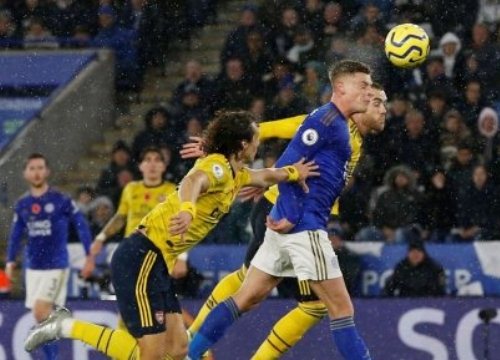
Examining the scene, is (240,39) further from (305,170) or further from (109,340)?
(109,340)

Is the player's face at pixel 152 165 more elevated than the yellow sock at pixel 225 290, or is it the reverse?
the player's face at pixel 152 165

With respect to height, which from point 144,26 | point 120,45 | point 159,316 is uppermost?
point 144,26

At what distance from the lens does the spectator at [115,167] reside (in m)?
15.3

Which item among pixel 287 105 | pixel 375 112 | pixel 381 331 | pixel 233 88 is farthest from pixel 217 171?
pixel 233 88

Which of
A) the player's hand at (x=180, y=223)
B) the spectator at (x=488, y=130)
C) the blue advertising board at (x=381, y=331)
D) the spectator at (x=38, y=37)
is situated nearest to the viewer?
the player's hand at (x=180, y=223)

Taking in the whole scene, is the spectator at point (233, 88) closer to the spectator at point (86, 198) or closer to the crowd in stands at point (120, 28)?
the spectator at point (86, 198)

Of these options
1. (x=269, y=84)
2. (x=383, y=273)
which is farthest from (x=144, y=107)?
(x=383, y=273)

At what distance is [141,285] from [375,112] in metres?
2.04

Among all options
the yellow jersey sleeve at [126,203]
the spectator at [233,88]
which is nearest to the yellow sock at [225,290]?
the yellow jersey sleeve at [126,203]

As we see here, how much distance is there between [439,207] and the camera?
45.8ft

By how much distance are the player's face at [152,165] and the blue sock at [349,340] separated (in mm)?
3265

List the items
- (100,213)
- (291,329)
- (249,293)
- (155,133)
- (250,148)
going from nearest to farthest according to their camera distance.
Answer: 1. (250,148)
2. (249,293)
3. (291,329)
4. (100,213)
5. (155,133)

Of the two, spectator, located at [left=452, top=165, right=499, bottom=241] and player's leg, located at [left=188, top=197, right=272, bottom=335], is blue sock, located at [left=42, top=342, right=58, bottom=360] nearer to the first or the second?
player's leg, located at [left=188, top=197, right=272, bottom=335]

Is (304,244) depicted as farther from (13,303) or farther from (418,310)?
(13,303)
